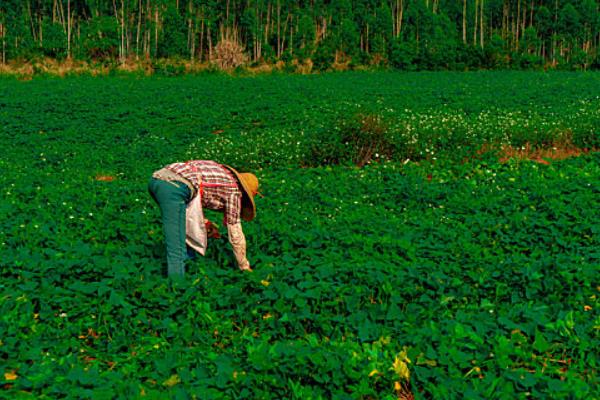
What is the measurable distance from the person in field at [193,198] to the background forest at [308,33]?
4866cm

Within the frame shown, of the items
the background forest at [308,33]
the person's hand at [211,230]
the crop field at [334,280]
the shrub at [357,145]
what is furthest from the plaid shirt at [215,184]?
the background forest at [308,33]

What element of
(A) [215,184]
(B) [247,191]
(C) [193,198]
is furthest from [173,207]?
(B) [247,191]

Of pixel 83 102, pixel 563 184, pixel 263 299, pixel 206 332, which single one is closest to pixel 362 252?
pixel 263 299

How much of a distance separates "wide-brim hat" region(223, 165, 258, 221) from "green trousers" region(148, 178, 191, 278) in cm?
53

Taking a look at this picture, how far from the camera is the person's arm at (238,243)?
6.36 meters

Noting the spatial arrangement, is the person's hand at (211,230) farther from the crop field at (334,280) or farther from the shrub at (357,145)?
the shrub at (357,145)

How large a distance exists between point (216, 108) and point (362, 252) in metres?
18.8

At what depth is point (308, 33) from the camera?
6562 cm

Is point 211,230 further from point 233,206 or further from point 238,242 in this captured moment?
point 233,206

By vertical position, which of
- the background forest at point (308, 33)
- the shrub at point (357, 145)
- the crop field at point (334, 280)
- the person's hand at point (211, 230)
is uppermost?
the background forest at point (308, 33)

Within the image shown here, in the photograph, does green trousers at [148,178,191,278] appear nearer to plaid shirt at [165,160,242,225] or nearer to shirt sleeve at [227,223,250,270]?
plaid shirt at [165,160,242,225]

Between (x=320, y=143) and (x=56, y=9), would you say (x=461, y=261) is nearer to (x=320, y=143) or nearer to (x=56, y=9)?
(x=320, y=143)

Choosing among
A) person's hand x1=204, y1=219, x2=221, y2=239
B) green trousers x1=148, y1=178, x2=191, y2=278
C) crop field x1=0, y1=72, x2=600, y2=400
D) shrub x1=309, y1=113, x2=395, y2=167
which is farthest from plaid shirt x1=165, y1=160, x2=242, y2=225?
shrub x1=309, y1=113, x2=395, y2=167

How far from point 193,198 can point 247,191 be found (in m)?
0.55
